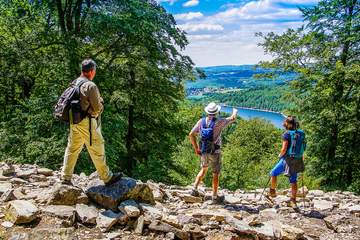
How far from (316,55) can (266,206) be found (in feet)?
42.2

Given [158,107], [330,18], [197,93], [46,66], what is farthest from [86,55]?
[197,93]

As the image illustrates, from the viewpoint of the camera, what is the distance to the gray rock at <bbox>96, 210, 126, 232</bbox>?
236 inches

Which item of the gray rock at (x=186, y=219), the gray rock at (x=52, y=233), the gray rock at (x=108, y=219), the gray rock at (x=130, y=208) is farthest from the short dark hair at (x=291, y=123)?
the gray rock at (x=52, y=233)

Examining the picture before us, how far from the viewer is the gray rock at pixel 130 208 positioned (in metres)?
6.25

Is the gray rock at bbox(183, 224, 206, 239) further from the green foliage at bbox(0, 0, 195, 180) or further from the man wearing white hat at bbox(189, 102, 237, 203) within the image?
the green foliage at bbox(0, 0, 195, 180)

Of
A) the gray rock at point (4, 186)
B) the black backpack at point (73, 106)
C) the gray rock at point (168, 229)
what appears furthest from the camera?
the gray rock at point (4, 186)

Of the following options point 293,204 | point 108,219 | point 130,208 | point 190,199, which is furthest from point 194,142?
point 108,219

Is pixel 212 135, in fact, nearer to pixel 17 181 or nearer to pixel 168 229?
pixel 168 229

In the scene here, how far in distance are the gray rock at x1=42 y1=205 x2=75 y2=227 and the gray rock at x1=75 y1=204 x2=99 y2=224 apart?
10cm

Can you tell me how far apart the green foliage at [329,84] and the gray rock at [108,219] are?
45.2ft

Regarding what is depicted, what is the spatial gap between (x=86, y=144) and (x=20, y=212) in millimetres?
1530

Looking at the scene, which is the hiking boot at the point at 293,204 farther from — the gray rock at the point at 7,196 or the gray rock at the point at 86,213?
the gray rock at the point at 7,196

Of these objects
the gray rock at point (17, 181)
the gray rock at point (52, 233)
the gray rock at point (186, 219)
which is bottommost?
the gray rock at point (186, 219)

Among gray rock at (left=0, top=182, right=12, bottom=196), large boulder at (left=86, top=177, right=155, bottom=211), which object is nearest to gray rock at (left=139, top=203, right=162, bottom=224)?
large boulder at (left=86, top=177, right=155, bottom=211)
